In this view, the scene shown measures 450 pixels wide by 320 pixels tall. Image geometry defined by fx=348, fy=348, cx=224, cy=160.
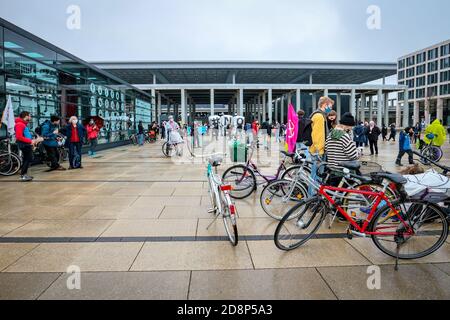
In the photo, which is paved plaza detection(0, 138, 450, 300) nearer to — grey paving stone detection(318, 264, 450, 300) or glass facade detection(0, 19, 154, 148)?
grey paving stone detection(318, 264, 450, 300)

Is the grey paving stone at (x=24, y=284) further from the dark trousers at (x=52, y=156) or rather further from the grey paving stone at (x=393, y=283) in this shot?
the dark trousers at (x=52, y=156)

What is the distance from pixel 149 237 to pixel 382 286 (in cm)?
289

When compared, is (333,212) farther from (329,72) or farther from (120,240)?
(329,72)

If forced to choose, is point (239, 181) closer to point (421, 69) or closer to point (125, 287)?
point (125, 287)

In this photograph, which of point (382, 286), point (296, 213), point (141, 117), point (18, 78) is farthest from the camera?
point (141, 117)

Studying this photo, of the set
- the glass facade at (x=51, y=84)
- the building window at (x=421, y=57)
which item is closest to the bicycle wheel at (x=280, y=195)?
the glass facade at (x=51, y=84)

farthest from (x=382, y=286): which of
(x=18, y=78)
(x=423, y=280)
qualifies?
(x=18, y=78)

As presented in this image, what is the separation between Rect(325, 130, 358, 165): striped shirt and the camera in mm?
5320

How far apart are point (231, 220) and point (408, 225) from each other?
6.56 ft

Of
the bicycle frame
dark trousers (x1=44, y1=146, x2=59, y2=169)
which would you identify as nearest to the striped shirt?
the bicycle frame

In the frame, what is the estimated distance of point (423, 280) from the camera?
3.42 metres

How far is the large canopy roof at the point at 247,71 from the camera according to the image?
59.2 m

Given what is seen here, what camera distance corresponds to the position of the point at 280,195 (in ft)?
18.2

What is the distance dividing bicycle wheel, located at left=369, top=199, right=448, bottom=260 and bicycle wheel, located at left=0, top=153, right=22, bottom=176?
9.75m
